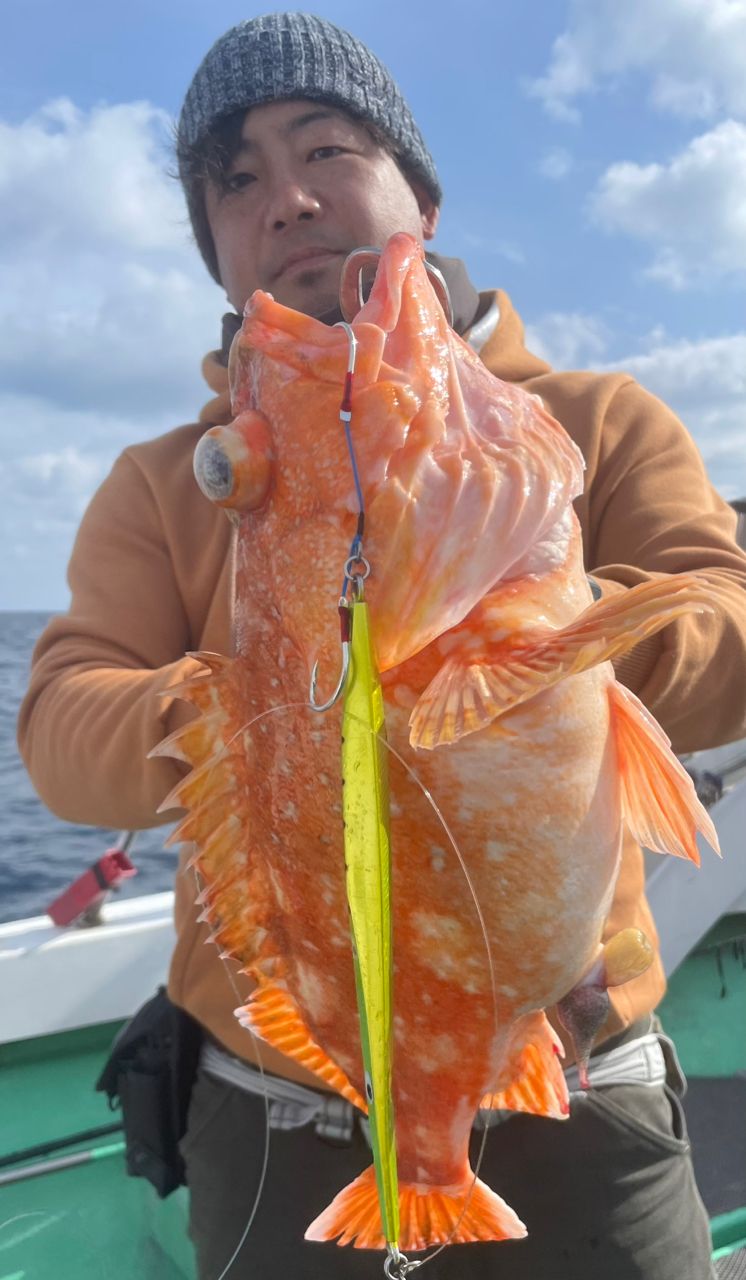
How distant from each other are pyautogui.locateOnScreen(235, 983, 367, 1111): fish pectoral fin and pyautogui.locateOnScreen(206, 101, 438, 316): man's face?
64.1 inches

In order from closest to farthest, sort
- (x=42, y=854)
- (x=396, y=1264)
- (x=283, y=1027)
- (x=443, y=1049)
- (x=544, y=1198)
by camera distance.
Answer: (x=396, y=1264) → (x=443, y=1049) → (x=283, y=1027) → (x=544, y=1198) → (x=42, y=854)

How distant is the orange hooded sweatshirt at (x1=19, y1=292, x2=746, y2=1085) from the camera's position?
5.65 feet

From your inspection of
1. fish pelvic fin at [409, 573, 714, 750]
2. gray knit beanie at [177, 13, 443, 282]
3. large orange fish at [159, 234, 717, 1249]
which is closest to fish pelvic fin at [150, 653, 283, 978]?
large orange fish at [159, 234, 717, 1249]

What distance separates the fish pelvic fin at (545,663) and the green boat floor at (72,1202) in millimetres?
3176

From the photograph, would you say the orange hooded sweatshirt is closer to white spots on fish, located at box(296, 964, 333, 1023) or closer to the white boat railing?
white spots on fish, located at box(296, 964, 333, 1023)

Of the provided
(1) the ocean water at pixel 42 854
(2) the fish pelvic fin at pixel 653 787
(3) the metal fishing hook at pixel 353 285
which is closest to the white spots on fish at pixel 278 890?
(2) the fish pelvic fin at pixel 653 787

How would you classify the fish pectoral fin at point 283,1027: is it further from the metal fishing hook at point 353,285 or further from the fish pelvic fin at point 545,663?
the metal fishing hook at point 353,285

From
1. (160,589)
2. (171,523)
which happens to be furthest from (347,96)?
(160,589)

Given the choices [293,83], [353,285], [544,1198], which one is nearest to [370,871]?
[353,285]

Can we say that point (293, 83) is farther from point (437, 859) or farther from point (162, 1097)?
point (162, 1097)

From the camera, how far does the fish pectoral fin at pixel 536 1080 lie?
1.40 m

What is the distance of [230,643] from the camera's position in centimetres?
185

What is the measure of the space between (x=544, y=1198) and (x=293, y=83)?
2.74 meters

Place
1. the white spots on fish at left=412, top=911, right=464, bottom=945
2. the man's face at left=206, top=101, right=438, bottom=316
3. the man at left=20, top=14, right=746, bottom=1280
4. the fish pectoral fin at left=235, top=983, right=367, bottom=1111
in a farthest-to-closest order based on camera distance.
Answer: the man's face at left=206, top=101, right=438, bottom=316
the man at left=20, top=14, right=746, bottom=1280
the fish pectoral fin at left=235, top=983, right=367, bottom=1111
the white spots on fish at left=412, top=911, right=464, bottom=945
